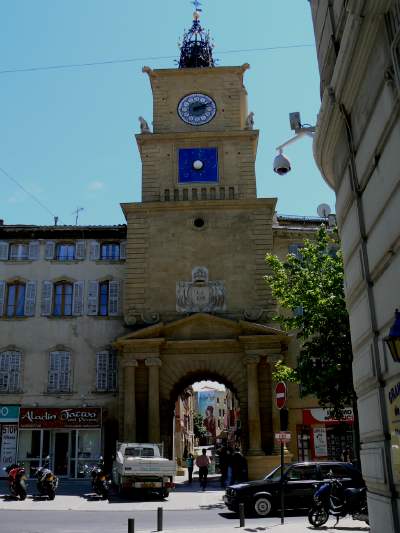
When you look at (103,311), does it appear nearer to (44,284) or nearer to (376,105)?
(44,284)

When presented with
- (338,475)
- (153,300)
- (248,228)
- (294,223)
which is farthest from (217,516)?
(294,223)

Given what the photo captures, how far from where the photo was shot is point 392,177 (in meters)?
6.69

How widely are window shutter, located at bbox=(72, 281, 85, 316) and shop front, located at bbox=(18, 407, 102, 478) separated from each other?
5222mm

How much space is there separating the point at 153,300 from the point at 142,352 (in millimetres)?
3142

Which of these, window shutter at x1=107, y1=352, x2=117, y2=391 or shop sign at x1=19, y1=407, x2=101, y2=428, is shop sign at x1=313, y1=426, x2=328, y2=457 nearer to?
window shutter at x1=107, y1=352, x2=117, y2=391

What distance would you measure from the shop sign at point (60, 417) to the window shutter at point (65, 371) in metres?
1.14

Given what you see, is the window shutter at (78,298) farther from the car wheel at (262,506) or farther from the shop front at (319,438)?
the car wheel at (262,506)

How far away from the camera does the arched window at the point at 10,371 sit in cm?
3127

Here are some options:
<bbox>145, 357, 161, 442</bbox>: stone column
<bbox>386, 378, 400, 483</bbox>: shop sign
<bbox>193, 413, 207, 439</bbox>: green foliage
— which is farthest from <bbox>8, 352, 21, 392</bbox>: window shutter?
<bbox>193, 413, 207, 439</bbox>: green foliage

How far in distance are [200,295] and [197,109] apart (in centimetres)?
1214

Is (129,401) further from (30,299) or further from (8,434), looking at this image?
(30,299)

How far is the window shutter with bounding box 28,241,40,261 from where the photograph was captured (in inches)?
1314

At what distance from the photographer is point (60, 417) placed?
100 feet

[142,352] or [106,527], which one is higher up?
[142,352]
